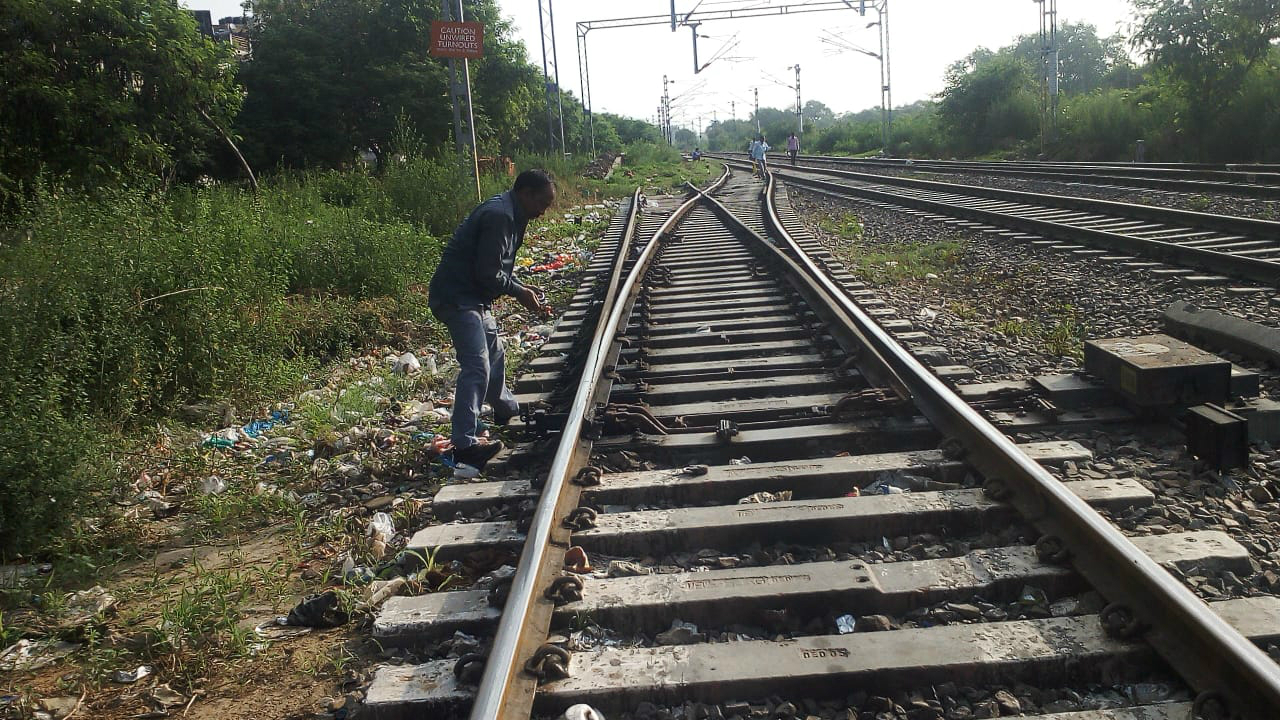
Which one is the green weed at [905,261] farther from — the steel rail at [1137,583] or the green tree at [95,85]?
the green tree at [95,85]

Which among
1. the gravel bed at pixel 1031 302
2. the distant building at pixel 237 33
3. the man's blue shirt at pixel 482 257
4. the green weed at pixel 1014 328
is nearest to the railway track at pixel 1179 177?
the gravel bed at pixel 1031 302

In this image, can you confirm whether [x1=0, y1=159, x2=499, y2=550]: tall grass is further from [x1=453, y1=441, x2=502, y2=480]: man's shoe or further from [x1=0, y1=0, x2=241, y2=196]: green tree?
[x1=453, y1=441, x2=502, y2=480]: man's shoe

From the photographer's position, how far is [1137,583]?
2.42m

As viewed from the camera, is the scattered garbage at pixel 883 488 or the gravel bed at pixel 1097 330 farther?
the scattered garbage at pixel 883 488

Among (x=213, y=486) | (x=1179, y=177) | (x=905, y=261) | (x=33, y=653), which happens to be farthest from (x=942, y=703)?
(x=1179, y=177)

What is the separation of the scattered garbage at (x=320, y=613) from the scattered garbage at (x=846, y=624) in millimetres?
1693

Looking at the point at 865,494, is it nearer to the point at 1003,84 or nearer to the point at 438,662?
the point at 438,662

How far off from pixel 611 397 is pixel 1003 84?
39266 mm

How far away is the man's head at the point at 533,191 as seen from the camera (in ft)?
14.5

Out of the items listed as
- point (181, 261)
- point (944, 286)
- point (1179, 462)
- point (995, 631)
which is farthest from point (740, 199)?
point (995, 631)

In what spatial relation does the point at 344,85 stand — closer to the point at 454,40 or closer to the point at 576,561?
the point at 454,40

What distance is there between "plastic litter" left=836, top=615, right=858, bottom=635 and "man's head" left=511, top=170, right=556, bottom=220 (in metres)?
2.63

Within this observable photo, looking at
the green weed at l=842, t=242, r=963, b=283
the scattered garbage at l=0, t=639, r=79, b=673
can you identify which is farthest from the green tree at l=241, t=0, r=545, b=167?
the scattered garbage at l=0, t=639, r=79, b=673

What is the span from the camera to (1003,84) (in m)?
38.2
